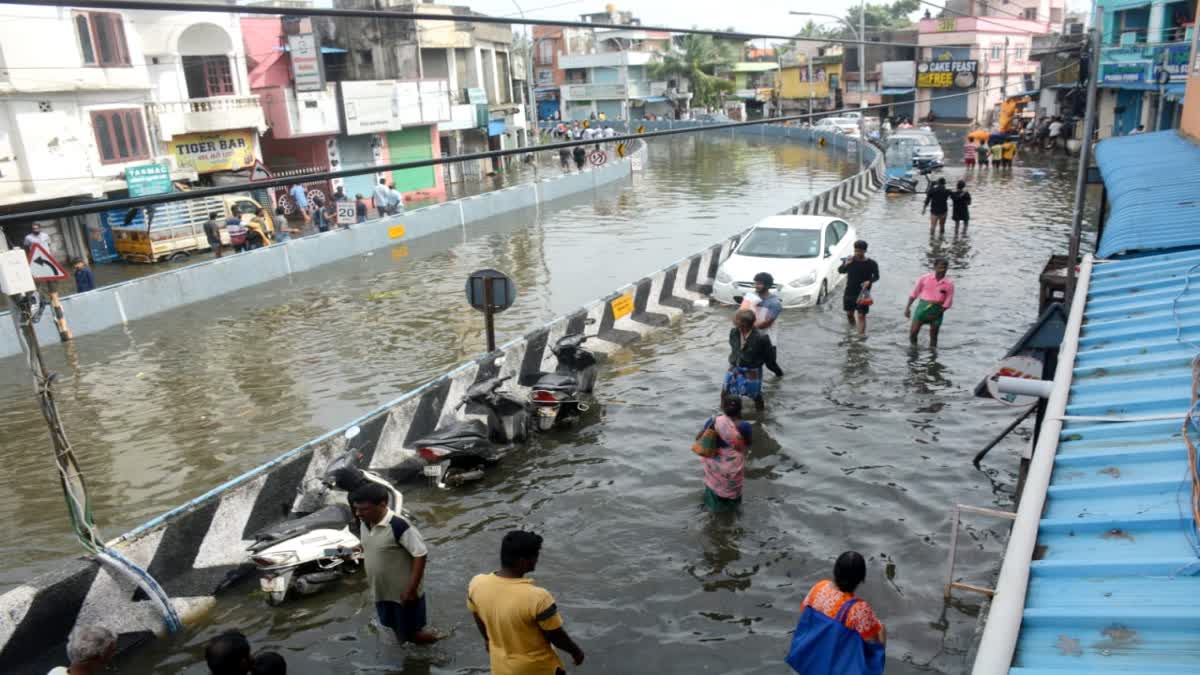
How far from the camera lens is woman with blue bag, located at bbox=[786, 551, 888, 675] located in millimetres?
4555

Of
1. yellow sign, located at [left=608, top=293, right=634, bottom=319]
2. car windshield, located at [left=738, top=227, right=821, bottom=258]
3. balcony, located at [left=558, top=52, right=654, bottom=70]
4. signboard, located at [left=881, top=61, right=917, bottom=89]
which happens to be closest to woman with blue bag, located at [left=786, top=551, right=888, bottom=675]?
yellow sign, located at [left=608, top=293, right=634, bottom=319]

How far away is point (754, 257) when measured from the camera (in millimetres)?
16047

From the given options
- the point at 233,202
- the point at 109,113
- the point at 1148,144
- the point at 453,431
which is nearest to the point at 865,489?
the point at 453,431

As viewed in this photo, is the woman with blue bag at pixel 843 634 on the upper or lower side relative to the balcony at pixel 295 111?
lower

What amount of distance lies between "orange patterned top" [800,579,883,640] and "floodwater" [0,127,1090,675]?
1456 mm

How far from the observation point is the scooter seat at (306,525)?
6754 mm

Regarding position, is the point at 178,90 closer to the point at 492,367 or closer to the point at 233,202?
the point at 233,202

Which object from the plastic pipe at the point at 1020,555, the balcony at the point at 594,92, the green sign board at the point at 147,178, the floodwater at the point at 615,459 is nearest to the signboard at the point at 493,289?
the floodwater at the point at 615,459

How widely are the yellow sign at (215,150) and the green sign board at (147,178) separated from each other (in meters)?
2.20

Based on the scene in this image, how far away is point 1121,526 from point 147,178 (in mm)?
26932

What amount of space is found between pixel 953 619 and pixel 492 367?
6196mm

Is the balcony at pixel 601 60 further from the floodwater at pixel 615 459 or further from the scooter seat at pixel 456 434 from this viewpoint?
the scooter seat at pixel 456 434

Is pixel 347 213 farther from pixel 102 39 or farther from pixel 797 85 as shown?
pixel 797 85

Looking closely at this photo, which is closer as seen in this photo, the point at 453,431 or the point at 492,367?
the point at 453,431
